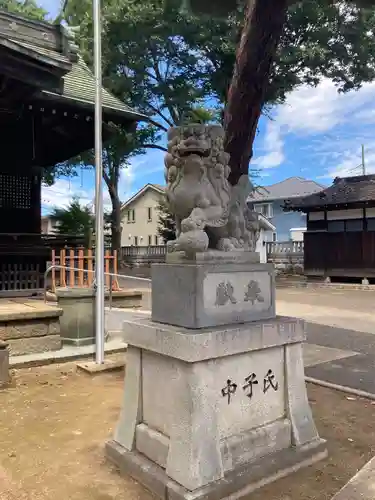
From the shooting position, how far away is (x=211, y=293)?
3221 millimetres

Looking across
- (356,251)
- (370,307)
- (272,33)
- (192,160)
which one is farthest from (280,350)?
(356,251)

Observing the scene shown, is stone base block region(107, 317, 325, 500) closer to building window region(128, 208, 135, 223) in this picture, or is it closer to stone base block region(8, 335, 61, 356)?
stone base block region(8, 335, 61, 356)

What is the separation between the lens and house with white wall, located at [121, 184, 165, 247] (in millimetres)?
46125

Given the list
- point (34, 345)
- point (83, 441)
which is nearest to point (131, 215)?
point (34, 345)

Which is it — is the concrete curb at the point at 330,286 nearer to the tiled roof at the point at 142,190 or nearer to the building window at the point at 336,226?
the building window at the point at 336,226

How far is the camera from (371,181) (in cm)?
2298

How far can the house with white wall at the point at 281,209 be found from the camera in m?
39.6

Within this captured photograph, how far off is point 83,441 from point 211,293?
77.3 inches

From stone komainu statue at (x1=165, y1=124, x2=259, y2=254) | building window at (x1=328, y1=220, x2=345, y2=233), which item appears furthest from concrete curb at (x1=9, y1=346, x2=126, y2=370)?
building window at (x1=328, y1=220, x2=345, y2=233)

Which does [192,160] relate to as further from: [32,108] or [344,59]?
[344,59]

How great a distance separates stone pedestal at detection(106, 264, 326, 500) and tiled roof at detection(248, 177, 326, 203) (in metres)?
35.9

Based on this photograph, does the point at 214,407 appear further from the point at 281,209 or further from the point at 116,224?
the point at 281,209

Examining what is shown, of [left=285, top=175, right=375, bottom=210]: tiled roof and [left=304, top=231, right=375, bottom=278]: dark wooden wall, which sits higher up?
[left=285, top=175, right=375, bottom=210]: tiled roof

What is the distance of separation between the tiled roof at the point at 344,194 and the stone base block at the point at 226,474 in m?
19.0
